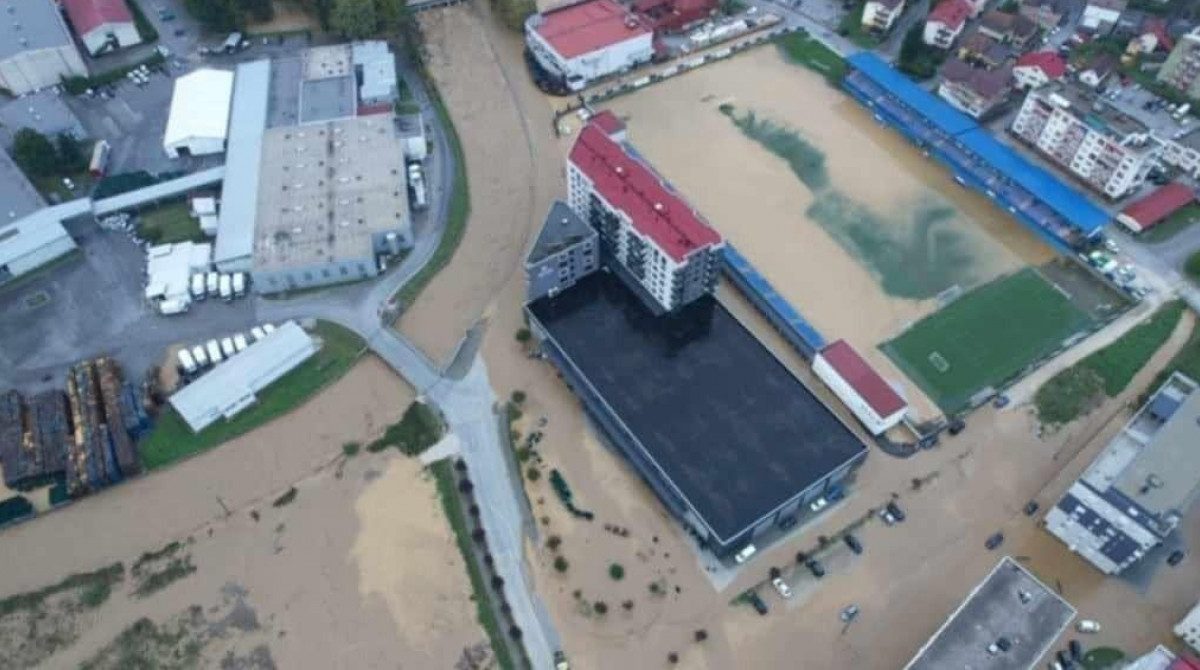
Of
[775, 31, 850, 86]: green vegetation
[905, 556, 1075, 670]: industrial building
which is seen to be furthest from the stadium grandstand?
[905, 556, 1075, 670]: industrial building

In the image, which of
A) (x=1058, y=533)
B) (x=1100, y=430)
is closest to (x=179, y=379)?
(x=1058, y=533)

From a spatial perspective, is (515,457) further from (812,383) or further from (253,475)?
(812,383)

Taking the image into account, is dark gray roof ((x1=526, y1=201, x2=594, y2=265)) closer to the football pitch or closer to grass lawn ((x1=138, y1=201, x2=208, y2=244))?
the football pitch

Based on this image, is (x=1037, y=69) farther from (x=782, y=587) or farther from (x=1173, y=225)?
(x=782, y=587)

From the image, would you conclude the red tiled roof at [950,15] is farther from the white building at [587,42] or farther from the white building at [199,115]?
the white building at [199,115]

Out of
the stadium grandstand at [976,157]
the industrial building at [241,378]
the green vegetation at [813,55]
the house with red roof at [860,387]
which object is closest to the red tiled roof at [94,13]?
the industrial building at [241,378]

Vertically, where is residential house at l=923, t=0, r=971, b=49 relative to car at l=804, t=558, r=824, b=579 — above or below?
above
